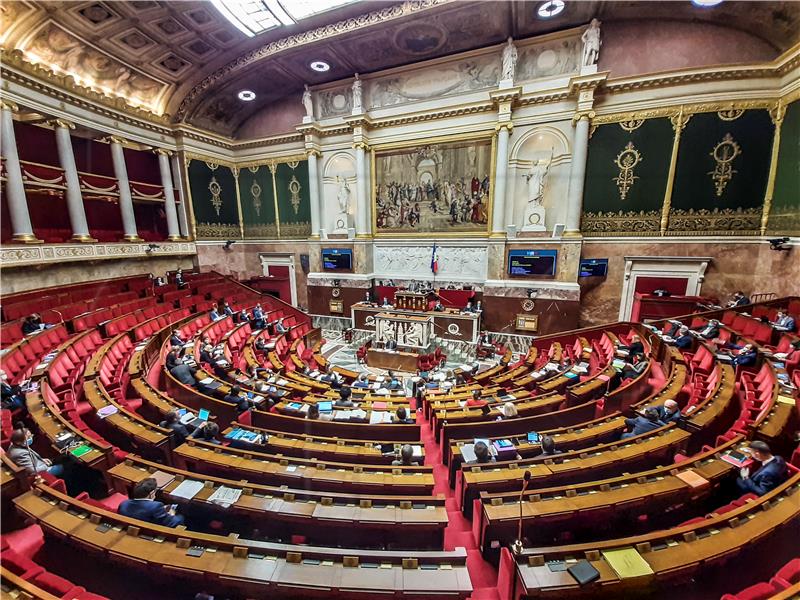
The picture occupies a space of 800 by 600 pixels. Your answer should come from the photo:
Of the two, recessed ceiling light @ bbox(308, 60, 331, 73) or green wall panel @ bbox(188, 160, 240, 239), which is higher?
recessed ceiling light @ bbox(308, 60, 331, 73)

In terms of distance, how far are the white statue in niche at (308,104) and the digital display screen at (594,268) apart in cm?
1369

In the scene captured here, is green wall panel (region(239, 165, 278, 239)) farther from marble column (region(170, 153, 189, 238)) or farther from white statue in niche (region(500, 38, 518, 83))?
white statue in niche (region(500, 38, 518, 83))

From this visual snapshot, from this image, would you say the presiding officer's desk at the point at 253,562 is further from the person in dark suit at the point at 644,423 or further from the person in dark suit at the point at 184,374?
the person in dark suit at the point at 184,374

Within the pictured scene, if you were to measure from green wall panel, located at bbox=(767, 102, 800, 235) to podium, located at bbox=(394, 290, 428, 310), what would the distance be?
11402mm

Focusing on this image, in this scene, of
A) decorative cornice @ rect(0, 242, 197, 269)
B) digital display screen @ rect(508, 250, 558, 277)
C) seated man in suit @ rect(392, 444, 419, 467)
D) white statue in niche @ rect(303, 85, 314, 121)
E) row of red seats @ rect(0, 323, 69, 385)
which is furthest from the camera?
white statue in niche @ rect(303, 85, 314, 121)

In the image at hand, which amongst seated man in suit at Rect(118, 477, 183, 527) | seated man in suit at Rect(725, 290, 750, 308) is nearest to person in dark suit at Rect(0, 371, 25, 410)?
seated man in suit at Rect(118, 477, 183, 527)

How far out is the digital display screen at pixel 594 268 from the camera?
11914 mm

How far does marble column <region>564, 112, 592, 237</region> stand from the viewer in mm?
11461

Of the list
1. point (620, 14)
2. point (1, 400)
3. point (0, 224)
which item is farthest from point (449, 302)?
point (0, 224)

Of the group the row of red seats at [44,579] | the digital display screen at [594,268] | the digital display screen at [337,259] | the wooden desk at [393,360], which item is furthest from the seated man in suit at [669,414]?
the digital display screen at [337,259]

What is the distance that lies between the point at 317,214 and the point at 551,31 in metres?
11.8

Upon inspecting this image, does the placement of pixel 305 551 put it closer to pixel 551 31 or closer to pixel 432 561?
pixel 432 561

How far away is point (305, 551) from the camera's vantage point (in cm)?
257

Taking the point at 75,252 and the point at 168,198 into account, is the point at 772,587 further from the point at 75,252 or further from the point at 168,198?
the point at 168,198
